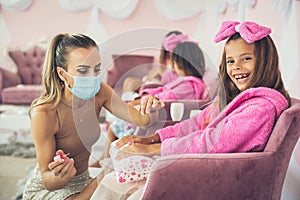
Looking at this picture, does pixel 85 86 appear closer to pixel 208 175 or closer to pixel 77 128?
pixel 77 128

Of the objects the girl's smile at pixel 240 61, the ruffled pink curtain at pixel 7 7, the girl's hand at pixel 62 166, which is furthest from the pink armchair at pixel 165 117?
the ruffled pink curtain at pixel 7 7

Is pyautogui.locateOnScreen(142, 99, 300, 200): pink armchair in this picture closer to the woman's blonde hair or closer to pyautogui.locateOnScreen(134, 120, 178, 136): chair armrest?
pyautogui.locateOnScreen(134, 120, 178, 136): chair armrest

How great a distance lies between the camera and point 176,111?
1.18 m

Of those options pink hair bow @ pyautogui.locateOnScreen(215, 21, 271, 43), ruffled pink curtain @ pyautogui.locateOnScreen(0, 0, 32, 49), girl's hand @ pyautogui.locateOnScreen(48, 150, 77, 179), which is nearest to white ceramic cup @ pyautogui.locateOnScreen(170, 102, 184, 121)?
pink hair bow @ pyautogui.locateOnScreen(215, 21, 271, 43)

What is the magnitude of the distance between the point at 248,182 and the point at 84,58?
0.58m

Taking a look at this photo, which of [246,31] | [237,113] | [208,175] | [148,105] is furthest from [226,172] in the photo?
[246,31]

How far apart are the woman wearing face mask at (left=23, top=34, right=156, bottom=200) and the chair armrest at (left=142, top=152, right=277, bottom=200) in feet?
0.50

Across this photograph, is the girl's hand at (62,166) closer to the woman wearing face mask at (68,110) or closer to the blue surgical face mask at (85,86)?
the woman wearing face mask at (68,110)

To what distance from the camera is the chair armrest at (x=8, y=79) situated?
3.43m

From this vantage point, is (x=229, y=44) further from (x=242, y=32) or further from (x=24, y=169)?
(x=24, y=169)

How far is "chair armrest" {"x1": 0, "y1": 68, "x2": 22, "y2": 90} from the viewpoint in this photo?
343 cm

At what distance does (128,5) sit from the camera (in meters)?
3.78

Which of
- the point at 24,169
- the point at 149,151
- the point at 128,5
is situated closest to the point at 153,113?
the point at 149,151

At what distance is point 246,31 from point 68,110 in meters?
0.55
